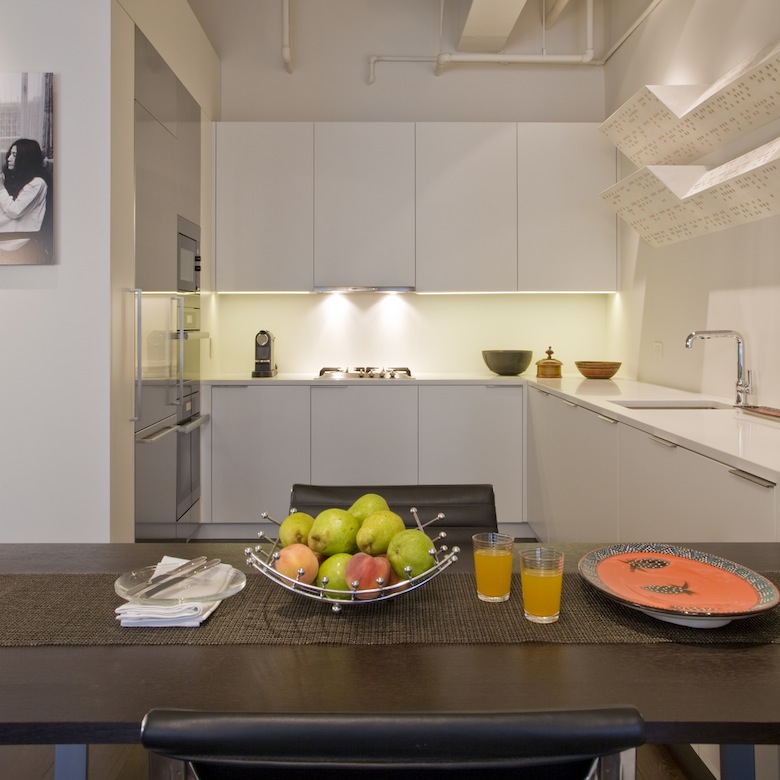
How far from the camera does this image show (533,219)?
4.66 m

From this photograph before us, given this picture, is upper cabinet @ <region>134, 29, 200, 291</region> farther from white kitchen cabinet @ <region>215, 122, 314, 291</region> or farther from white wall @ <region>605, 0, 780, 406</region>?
white wall @ <region>605, 0, 780, 406</region>

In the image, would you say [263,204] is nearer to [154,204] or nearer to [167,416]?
[154,204]

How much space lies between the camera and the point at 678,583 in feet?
4.01

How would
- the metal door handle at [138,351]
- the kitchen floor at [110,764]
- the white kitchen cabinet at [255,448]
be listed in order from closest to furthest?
the kitchen floor at [110,764] → the metal door handle at [138,351] → the white kitchen cabinet at [255,448]

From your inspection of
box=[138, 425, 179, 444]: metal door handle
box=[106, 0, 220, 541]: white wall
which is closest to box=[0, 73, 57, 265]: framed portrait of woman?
box=[106, 0, 220, 541]: white wall

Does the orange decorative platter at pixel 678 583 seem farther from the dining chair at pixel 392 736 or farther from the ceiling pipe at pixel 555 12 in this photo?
the ceiling pipe at pixel 555 12

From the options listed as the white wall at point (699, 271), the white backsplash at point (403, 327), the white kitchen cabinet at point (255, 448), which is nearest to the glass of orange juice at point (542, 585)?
the white wall at point (699, 271)

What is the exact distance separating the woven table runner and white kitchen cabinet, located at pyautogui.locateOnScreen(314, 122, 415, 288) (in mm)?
3533

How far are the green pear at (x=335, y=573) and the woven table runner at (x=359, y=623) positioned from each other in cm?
5

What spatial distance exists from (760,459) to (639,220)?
2.30 metres

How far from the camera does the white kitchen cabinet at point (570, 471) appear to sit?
298cm

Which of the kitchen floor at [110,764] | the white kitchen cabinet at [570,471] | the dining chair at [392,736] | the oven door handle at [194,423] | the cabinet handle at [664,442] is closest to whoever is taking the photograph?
the dining chair at [392,736]

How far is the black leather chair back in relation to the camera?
6.01 ft

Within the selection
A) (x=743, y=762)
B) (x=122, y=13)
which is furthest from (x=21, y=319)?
(x=743, y=762)
